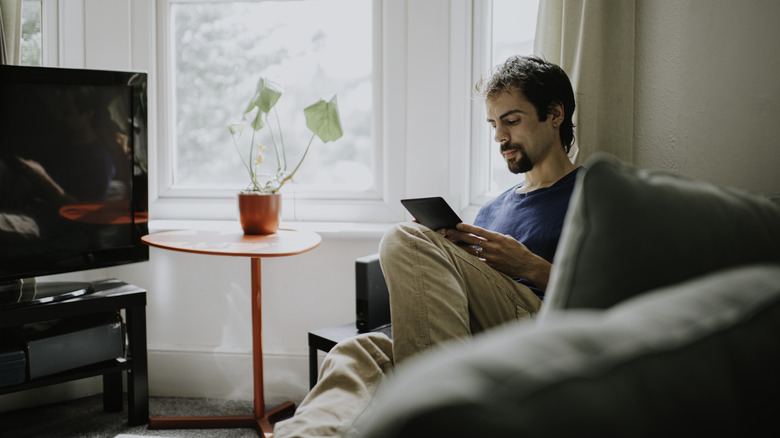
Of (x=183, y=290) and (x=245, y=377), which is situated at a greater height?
(x=183, y=290)

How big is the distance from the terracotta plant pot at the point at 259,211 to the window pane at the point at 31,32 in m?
1.25

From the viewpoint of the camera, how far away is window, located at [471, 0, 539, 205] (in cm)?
221

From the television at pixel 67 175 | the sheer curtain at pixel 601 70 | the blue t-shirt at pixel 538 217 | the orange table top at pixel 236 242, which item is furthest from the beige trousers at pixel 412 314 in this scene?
the television at pixel 67 175

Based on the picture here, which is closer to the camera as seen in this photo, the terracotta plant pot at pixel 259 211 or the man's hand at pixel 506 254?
the man's hand at pixel 506 254

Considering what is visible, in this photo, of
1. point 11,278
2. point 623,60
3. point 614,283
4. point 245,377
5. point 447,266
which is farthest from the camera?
point 245,377

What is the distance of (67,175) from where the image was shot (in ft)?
6.26

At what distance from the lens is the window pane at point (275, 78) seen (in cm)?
249

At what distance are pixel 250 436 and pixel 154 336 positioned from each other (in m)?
0.72

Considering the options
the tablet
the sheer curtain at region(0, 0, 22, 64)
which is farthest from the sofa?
the sheer curtain at region(0, 0, 22, 64)

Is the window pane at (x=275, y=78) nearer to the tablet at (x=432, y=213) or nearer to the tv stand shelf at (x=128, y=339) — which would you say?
the tv stand shelf at (x=128, y=339)

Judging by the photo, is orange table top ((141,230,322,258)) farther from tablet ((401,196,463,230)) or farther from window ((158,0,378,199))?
window ((158,0,378,199))

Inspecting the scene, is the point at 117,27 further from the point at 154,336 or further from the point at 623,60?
the point at 623,60

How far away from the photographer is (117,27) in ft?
7.95

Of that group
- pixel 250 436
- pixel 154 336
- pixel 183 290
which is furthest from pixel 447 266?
pixel 154 336
